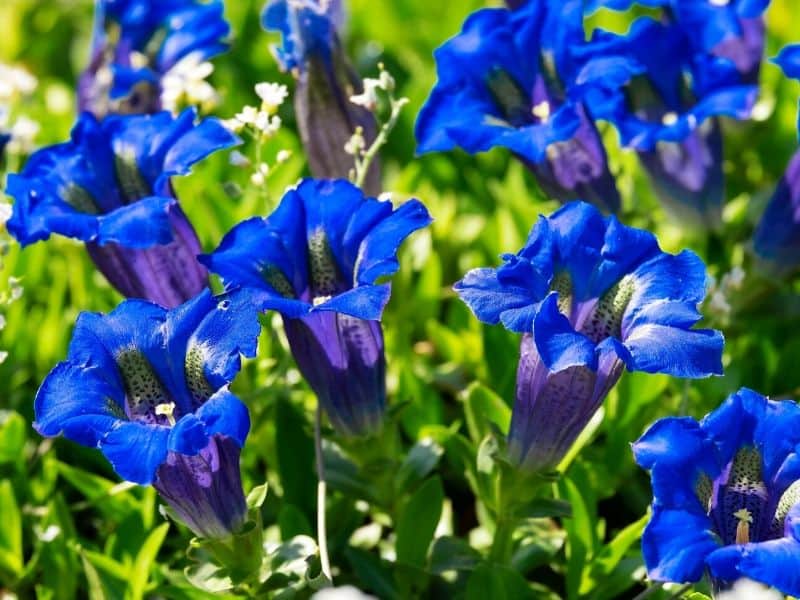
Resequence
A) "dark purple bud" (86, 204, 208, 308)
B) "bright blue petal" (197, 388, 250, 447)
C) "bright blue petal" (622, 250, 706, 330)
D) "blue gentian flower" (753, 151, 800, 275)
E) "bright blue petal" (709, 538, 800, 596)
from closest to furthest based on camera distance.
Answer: "bright blue petal" (709, 538, 800, 596) < "bright blue petal" (197, 388, 250, 447) < "bright blue petal" (622, 250, 706, 330) < "dark purple bud" (86, 204, 208, 308) < "blue gentian flower" (753, 151, 800, 275)

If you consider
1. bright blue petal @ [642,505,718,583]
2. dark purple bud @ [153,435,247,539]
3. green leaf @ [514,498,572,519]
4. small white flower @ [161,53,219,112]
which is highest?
small white flower @ [161,53,219,112]

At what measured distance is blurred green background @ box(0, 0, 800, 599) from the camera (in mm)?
1826

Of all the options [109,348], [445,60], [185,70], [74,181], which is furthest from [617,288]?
[185,70]

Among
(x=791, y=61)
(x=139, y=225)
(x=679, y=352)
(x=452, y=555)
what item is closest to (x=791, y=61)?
(x=791, y=61)

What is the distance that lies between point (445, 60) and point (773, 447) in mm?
793

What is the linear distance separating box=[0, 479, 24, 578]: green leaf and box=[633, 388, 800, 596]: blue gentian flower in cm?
100

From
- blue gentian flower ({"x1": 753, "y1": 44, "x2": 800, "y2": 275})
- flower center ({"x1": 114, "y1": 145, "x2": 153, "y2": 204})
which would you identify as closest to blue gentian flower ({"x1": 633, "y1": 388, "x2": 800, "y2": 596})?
blue gentian flower ({"x1": 753, "y1": 44, "x2": 800, "y2": 275})

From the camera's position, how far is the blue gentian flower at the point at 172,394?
4.52 ft

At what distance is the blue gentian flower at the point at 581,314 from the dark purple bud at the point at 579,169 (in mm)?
432

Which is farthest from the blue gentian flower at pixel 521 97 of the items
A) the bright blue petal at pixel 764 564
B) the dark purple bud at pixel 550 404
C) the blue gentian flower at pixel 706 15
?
the bright blue petal at pixel 764 564

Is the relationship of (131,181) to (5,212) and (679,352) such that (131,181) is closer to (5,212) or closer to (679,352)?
(5,212)

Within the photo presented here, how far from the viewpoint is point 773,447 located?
144 centimetres

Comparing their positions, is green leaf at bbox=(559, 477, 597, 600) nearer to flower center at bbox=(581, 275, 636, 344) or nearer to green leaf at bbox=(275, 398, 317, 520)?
flower center at bbox=(581, 275, 636, 344)

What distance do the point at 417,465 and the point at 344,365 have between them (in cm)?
27
